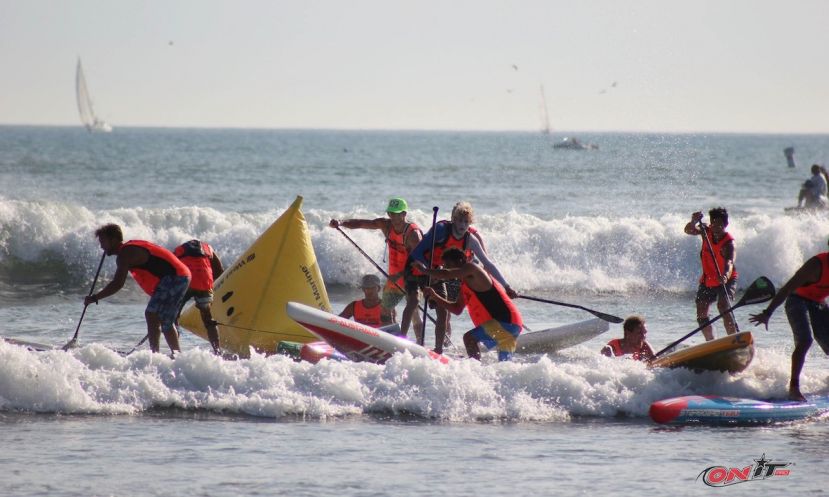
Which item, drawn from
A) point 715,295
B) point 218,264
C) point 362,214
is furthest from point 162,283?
point 362,214

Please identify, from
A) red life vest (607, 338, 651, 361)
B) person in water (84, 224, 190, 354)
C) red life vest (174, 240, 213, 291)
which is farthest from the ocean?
red life vest (174, 240, 213, 291)

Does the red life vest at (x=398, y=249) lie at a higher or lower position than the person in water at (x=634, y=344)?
higher

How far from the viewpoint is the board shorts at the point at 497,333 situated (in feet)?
29.6

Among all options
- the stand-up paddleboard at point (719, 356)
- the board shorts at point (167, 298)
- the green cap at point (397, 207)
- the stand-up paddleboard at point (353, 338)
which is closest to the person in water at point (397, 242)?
the green cap at point (397, 207)

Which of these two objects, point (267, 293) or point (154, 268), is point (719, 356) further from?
point (154, 268)

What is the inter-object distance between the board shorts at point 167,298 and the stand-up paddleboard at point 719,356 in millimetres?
4068

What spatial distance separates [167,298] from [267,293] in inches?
51.5

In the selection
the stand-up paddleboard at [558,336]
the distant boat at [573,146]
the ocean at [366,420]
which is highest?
the distant boat at [573,146]

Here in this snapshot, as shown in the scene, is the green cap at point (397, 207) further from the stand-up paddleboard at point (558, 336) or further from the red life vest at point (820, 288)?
the red life vest at point (820, 288)

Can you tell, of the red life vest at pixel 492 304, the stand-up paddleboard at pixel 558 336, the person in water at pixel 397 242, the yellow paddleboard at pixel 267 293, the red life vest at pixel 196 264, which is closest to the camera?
the red life vest at pixel 492 304

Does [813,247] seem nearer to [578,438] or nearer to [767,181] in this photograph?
[578,438]

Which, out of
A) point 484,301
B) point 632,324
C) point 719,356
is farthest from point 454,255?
point 719,356

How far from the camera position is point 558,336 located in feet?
36.3

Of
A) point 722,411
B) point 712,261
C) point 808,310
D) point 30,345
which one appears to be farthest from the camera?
point 712,261
